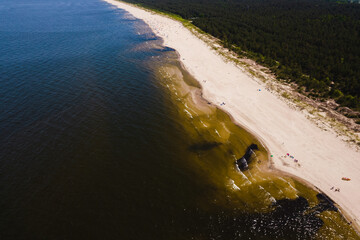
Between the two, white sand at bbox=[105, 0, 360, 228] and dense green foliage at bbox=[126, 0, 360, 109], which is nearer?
white sand at bbox=[105, 0, 360, 228]

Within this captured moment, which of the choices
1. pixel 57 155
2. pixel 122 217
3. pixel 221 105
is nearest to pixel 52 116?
pixel 57 155

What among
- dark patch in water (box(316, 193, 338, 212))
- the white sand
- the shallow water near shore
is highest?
the white sand

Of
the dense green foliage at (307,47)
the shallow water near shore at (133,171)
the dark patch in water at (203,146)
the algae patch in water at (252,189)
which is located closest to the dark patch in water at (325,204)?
the algae patch in water at (252,189)

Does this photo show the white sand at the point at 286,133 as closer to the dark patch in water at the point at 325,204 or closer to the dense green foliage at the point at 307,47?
the dark patch in water at the point at 325,204

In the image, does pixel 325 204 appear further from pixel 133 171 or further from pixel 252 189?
pixel 133 171

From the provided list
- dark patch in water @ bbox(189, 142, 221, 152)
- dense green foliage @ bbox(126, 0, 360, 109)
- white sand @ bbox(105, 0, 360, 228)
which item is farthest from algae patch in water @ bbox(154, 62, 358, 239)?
dense green foliage @ bbox(126, 0, 360, 109)

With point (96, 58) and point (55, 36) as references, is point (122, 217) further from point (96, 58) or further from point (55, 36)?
point (55, 36)

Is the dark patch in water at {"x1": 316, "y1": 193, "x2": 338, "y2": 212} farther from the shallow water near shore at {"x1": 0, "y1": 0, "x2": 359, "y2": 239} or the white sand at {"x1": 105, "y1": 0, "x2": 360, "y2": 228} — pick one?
the white sand at {"x1": 105, "y1": 0, "x2": 360, "y2": 228}

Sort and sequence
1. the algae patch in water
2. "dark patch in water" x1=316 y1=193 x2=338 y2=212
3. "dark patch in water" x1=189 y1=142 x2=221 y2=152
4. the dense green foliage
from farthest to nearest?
the dense green foliage, "dark patch in water" x1=189 y1=142 x2=221 y2=152, "dark patch in water" x1=316 y1=193 x2=338 y2=212, the algae patch in water
